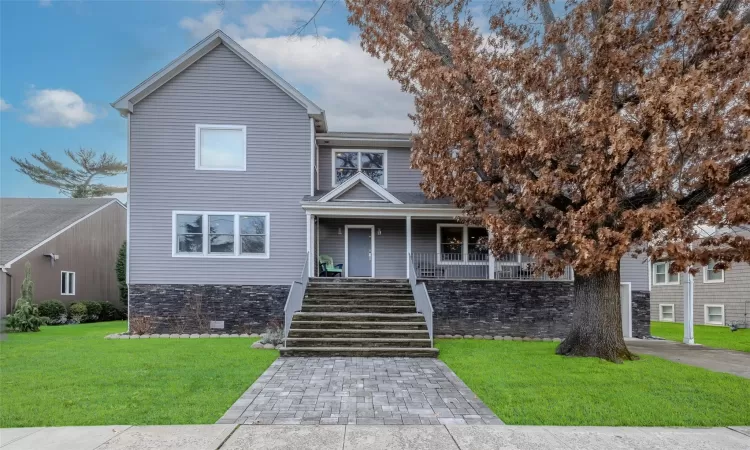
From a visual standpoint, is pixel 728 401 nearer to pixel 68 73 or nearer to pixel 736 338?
pixel 736 338

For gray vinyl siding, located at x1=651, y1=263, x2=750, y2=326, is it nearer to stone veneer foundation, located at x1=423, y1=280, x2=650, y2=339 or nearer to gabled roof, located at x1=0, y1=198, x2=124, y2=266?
stone veneer foundation, located at x1=423, y1=280, x2=650, y2=339

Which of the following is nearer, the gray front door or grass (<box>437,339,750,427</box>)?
grass (<box>437,339,750,427</box>)

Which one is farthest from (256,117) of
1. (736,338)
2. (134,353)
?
(736,338)

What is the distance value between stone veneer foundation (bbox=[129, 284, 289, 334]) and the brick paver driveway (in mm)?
4833

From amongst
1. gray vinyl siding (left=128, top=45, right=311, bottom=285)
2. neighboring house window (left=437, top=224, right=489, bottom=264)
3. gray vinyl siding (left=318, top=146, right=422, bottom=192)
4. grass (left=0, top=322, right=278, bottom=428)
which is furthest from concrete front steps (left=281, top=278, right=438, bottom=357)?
gray vinyl siding (left=318, top=146, right=422, bottom=192)

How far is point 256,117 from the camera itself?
13.1 meters

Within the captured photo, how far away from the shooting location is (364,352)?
8969mm

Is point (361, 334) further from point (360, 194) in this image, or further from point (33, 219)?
point (33, 219)

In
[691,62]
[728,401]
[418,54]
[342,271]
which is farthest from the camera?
[342,271]

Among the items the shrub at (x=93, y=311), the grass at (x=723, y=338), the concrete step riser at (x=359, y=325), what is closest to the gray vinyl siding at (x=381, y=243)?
the concrete step riser at (x=359, y=325)

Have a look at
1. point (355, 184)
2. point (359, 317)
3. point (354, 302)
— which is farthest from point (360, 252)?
point (359, 317)

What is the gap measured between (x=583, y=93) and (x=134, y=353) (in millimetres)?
10451

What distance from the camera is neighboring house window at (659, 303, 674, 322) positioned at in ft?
69.0

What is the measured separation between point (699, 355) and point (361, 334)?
7.46 metres
